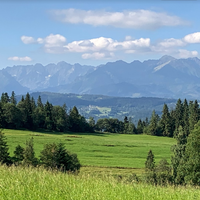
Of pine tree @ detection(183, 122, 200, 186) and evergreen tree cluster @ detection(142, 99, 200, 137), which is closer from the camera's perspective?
pine tree @ detection(183, 122, 200, 186)

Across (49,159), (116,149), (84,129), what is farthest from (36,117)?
(49,159)

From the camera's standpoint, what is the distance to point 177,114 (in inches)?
5310

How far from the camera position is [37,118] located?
117 m

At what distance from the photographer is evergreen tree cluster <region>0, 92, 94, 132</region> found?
364ft

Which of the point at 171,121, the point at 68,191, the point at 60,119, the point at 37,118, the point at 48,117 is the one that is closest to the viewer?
the point at 68,191

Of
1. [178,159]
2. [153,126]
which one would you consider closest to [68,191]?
[178,159]

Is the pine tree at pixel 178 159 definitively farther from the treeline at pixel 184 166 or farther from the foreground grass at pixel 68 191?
the foreground grass at pixel 68 191

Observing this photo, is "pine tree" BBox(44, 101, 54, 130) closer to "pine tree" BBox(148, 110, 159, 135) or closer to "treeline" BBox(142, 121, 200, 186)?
"pine tree" BBox(148, 110, 159, 135)

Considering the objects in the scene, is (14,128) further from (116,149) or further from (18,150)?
(18,150)

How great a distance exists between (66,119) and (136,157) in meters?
60.8

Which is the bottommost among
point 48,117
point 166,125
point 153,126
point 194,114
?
point 153,126

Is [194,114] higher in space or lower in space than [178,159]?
higher

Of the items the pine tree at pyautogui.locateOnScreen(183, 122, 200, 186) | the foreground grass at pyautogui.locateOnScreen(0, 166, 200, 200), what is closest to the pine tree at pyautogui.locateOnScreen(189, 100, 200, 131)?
the pine tree at pyautogui.locateOnScreen(183, 122, 200, 186)

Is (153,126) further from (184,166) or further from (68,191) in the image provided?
(68,191)
